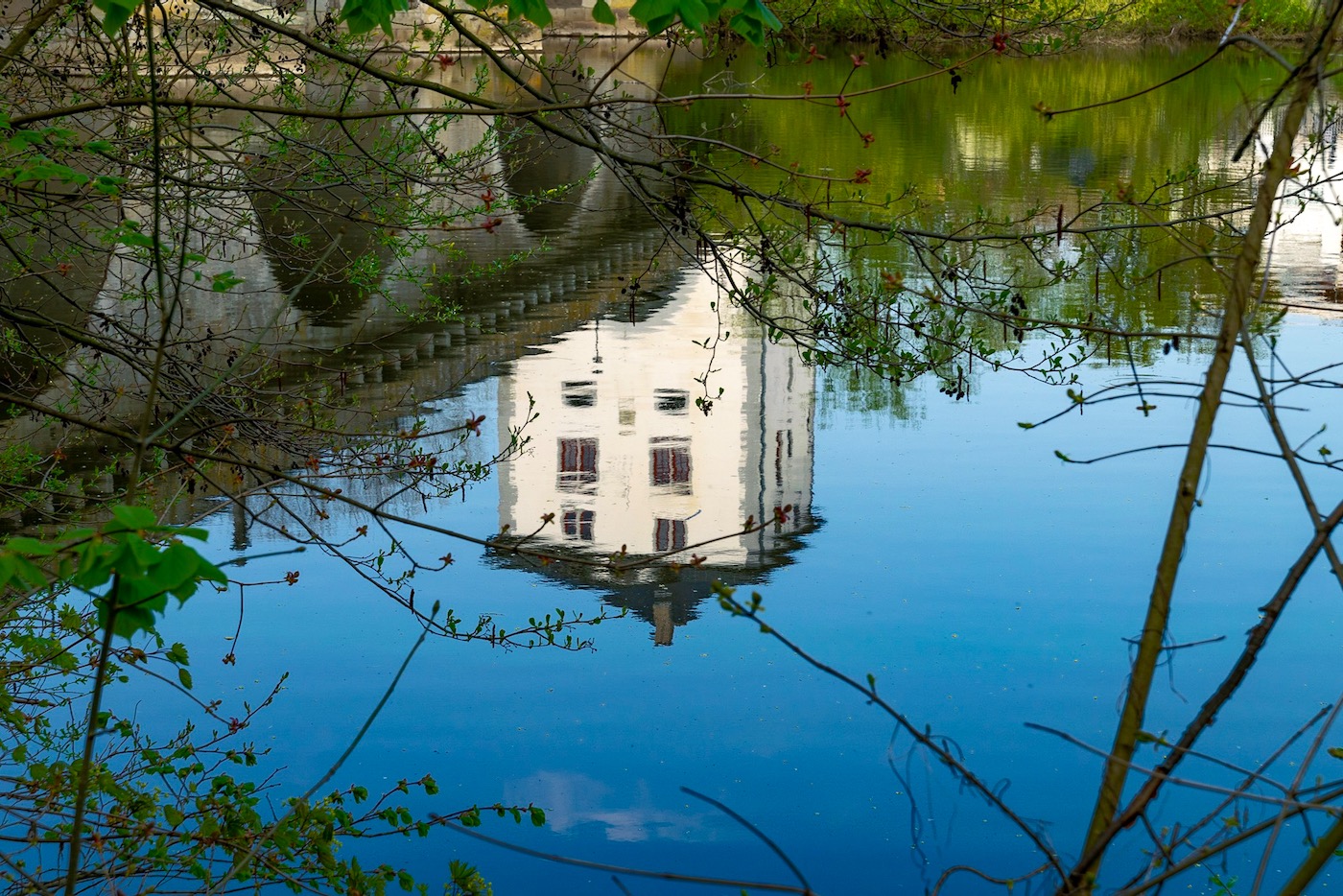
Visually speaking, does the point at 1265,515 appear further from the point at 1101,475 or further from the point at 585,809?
the point at 585,809

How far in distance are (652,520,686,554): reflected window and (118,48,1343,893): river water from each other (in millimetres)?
48

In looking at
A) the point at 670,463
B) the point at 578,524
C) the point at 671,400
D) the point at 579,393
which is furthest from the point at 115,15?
the point at 671,400

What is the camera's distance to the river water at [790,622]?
743 centimetres

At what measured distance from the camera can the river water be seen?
293 inches

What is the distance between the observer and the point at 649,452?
48.8 ft

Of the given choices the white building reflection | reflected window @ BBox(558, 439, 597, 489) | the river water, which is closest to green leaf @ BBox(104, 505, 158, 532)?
the river water

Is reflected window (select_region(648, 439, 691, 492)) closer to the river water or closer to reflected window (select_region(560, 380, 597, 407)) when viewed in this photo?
the river water

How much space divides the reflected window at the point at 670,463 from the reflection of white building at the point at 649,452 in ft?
0.07

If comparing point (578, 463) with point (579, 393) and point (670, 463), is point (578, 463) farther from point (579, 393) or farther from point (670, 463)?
point (579, 393)

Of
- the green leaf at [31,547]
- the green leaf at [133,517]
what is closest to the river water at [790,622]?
the green leaf at [133,517]

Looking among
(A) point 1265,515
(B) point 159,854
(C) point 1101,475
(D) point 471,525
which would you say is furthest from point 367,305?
(B) point 159,854

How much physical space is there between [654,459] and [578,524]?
39.3 inches

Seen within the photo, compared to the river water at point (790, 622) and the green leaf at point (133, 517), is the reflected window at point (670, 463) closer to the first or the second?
the river water at point (790, 622)

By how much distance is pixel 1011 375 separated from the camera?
16.2 m
